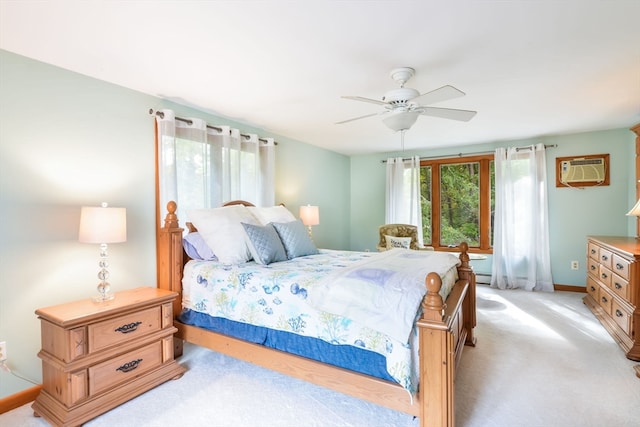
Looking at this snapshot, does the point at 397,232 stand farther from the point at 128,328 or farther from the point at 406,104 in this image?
the point at 128,328

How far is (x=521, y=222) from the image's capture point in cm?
483

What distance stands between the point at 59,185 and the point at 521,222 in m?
5.53

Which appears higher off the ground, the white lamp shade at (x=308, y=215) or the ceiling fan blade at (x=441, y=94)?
the ceiling fan blade at (x=441, y=94)

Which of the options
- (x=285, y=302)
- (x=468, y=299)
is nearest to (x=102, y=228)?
(x=285, y=302)

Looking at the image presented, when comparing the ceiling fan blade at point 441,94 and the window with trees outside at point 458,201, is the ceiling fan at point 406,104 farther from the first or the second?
the window with trees outside at point 458,201

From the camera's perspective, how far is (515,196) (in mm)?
4836

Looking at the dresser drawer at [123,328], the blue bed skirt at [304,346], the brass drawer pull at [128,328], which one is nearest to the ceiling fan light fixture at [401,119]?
the blue bed skirt at [304,346]

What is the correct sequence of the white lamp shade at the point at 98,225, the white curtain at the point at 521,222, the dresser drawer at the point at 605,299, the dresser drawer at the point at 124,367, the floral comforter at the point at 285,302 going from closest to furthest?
the floral comforter at the point at 285,302
the dresser drawer at the point at 124,367
the white lamp shade at the point at 98,225
the dresser drawer at the point at 605,299
the white curtain at the point at 521,222

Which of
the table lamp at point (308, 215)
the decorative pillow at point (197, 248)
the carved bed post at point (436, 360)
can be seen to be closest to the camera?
the carved bed post at point (436, 360)

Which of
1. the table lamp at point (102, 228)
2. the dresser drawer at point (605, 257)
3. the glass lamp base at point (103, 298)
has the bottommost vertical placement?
the glass lamp base at point (103, 298)

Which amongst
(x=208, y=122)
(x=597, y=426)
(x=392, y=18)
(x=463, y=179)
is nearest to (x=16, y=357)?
(x=208, y=122)

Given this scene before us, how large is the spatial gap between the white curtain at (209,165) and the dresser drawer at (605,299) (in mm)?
3698

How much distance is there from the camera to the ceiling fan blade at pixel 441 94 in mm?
2032

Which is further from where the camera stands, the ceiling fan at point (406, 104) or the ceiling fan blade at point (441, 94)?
the ceiling fan at point (406, 104)
